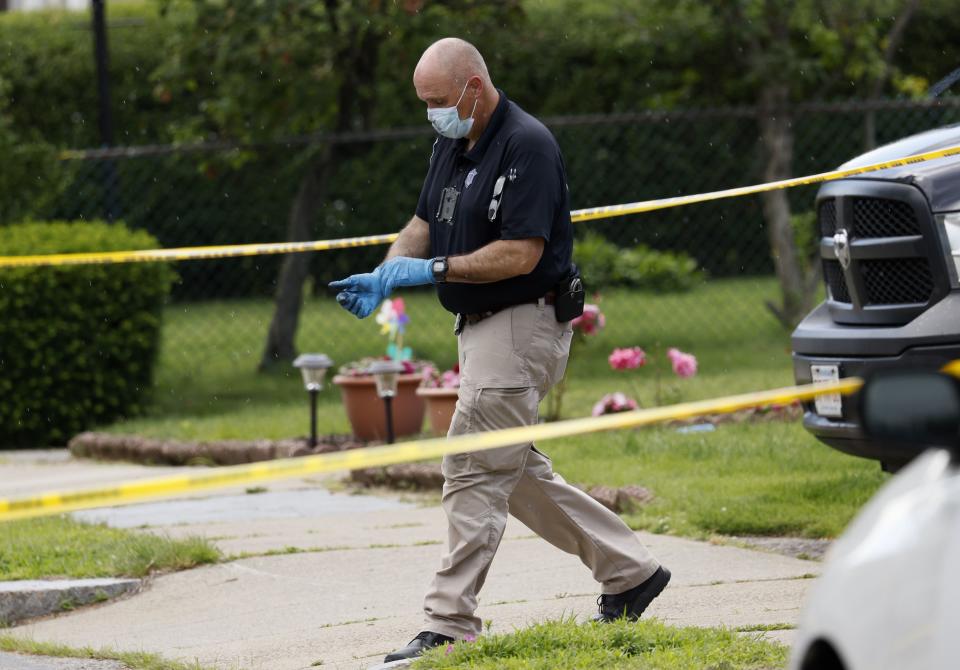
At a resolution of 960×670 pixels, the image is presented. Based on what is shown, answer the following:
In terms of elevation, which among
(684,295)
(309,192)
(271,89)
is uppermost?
(271,89)

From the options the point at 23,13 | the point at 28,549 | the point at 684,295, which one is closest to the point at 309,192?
the point at 684,295

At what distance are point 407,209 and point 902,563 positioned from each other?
45.4 ft

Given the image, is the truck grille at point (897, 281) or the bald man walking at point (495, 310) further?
the truck grille at point (897, 281)

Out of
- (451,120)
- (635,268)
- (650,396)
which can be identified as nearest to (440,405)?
(650,396)

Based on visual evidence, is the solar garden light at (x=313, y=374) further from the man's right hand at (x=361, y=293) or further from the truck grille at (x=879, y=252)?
the man's right hand at (x=361, y=293)

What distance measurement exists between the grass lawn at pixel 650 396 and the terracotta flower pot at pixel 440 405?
712mm

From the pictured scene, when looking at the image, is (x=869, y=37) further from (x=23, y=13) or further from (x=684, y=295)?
(x=23, y=13)

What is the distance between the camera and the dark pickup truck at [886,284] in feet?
18.7

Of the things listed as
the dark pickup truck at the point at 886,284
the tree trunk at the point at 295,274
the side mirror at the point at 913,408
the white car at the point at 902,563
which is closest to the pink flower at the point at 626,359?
the dark pickup truck at the point at 886,284

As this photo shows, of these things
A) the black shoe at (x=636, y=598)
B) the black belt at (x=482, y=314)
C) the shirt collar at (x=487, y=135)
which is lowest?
the black shoe at (x=636, y=598)

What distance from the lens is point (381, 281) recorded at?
17.0 ft

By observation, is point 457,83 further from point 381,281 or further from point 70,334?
point 70,334

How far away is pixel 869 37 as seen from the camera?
13.6 m

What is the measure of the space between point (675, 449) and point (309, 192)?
5838 mm
